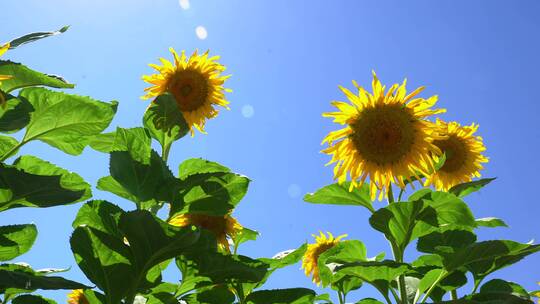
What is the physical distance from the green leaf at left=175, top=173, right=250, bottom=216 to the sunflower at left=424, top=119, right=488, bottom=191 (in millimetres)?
2217

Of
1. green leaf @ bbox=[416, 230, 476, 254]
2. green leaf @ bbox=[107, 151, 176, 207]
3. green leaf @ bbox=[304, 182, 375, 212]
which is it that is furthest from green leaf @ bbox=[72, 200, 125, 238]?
green leaf @ bbox=[416, 230, 476, 254]

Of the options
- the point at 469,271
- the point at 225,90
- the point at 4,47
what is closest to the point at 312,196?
the point at 469,271

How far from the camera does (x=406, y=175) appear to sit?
156 inches

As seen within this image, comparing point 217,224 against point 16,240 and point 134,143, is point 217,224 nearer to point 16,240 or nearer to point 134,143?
point 134,143

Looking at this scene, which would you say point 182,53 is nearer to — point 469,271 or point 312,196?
point 312,196

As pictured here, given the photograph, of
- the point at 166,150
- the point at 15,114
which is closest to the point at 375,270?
the point at 166,150

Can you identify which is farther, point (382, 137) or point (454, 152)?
point (454, 152)

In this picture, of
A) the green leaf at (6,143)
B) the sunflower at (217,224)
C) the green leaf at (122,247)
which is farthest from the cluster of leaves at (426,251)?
the green leaf at (6,143)

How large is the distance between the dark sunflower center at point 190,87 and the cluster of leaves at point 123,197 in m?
0.92

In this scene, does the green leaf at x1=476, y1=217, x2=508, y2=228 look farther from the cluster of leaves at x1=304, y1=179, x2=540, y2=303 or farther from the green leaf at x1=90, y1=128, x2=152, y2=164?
the green leaf at x1=90, y1=128, x2=152, y2=164

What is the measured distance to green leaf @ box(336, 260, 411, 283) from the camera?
3.05 metres

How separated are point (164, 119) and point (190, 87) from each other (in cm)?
117

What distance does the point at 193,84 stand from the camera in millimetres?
4574

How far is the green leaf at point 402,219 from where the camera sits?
10.6 ft
